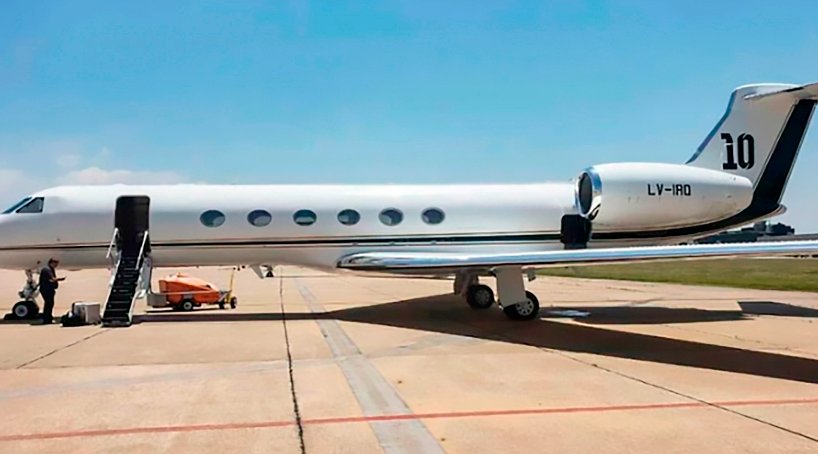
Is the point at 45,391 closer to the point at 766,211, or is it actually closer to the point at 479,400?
the point at 479,400

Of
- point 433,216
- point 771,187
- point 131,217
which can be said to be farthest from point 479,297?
point 131,217

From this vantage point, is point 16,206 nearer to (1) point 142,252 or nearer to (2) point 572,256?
(1) point 142,252

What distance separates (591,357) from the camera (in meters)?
9.70

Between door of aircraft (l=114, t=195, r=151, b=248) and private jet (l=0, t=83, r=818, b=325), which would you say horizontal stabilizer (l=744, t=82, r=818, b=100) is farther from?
door of aircraft (l=114, t=195, r=151, b=248)

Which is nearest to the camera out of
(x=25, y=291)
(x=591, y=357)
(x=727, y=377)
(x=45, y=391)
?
(x=45, y=391)

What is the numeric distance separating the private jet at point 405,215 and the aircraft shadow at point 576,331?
3.93ft

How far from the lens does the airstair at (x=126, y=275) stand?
14.0 m

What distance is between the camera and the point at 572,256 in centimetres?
1173

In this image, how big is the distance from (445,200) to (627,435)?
35.0 ft

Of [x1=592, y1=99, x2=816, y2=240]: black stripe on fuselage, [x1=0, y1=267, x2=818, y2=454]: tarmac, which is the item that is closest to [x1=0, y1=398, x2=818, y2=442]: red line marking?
[x1=0, y1=267, x2=818, y2=454]: tarmac

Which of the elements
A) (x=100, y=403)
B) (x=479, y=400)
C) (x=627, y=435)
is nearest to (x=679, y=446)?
(x=627, y=435)

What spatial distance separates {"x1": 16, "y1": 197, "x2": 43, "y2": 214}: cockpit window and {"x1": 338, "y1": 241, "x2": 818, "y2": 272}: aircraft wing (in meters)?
6.69

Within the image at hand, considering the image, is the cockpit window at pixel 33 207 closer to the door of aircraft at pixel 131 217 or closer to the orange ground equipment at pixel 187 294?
the door of aircraft at pixel 131 217

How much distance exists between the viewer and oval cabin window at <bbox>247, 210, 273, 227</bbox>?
50.8 feet
